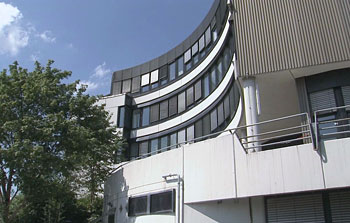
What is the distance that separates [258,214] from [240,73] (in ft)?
16.7

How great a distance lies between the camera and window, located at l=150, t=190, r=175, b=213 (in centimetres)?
1438

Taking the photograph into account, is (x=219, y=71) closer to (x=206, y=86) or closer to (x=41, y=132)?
(x=206, y=86)

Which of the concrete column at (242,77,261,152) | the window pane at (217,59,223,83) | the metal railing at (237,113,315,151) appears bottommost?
the metal railing at (237,113,315,151)

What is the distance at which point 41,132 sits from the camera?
18.6 m

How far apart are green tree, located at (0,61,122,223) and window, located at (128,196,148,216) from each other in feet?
15.0

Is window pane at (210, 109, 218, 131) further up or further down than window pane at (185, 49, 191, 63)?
further down

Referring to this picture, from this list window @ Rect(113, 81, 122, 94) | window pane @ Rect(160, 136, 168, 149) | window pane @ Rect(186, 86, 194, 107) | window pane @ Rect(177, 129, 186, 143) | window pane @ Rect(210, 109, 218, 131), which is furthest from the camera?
window @ Rect(113, 81, 122, 94)

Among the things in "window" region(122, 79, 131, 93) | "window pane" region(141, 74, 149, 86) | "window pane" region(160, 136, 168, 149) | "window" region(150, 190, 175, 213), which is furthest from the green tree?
"window" region(122, 79, 131, 93)

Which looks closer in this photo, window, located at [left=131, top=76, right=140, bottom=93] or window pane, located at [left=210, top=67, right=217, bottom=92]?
window pane, located at [left=210, top=67, right=217, bottom=92]

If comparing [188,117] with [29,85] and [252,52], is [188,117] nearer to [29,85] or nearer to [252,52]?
[29,85]

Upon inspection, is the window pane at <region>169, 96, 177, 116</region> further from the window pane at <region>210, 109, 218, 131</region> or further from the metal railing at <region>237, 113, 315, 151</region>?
the metal railing at <region>237, 113, 315, 151</region>

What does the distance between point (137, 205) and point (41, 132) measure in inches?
254

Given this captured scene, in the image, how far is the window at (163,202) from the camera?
47.2ft

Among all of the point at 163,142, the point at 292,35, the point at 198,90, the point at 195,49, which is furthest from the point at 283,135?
the point at 163,142
